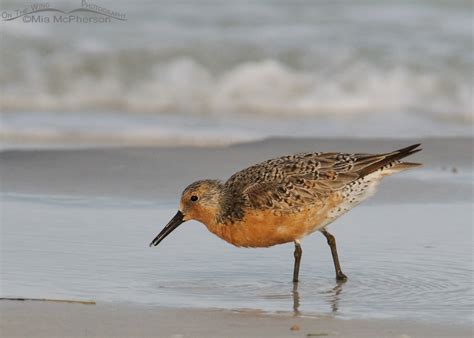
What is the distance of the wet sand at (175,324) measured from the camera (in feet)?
18.2

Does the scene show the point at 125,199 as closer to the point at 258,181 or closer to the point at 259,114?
the point at 258,181

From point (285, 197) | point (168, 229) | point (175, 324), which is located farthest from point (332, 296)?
point (168, 229)

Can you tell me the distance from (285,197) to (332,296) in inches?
37.3

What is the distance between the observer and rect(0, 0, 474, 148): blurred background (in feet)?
42.7

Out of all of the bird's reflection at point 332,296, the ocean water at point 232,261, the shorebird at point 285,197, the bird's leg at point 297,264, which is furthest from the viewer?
the shorebird at point 285,197

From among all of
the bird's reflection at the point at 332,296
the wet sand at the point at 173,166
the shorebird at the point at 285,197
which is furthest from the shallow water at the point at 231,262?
the wet sand at the point at 173,166

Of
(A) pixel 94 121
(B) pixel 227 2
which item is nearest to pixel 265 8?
(B) pixel 227 2

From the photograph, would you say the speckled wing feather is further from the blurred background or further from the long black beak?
the blurred background

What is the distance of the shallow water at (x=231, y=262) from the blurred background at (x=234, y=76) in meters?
3.40

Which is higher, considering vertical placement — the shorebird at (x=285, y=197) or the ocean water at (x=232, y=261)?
the shorebird at (x=285, y=197)

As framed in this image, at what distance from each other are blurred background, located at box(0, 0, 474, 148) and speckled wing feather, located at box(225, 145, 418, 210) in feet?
14.6

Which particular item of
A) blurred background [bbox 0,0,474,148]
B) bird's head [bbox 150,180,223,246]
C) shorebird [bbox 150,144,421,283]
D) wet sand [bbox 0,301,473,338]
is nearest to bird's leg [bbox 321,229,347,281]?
shorebird [bbox 150,144,421,283]

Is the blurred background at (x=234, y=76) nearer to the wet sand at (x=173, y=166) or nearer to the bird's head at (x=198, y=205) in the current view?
the wet sand at (x=173, y=166)

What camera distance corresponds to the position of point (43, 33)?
1616 cm
